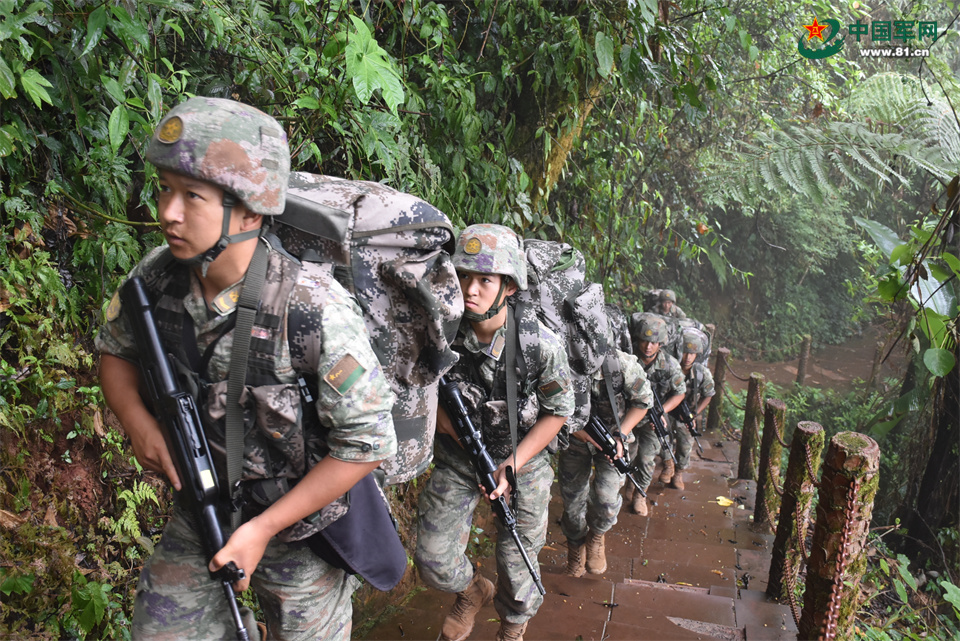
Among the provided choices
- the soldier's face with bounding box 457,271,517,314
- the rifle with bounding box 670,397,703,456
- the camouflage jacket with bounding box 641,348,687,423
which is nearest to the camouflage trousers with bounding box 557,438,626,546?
the camouflage jacket with bounding box 641,348,687,423

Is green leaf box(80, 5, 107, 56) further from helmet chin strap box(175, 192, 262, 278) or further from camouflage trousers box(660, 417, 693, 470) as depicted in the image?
camouflage trousers box(660, 417, 693, 470)

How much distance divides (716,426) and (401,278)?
8896mm

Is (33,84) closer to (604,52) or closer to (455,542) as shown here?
(455,542)

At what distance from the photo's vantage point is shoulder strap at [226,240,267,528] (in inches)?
69.1

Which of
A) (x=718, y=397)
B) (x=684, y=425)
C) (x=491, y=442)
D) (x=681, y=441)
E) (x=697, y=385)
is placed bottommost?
(x=718, y=397)

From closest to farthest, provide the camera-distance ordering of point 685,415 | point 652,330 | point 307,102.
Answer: point 307,102
point 652,330
point 685,415

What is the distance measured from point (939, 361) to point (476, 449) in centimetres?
342

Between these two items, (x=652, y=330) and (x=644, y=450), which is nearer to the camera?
(x=652, y=330)

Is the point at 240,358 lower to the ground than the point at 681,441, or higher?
higher

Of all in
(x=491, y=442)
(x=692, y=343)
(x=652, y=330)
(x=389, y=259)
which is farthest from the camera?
(x=692, y=343)

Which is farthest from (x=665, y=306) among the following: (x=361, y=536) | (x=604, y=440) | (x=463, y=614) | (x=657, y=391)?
(x=361, y=536)

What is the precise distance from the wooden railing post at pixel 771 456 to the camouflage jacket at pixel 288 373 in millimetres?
4585

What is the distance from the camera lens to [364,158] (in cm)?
386

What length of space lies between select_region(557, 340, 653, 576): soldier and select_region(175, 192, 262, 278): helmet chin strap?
3261mm
